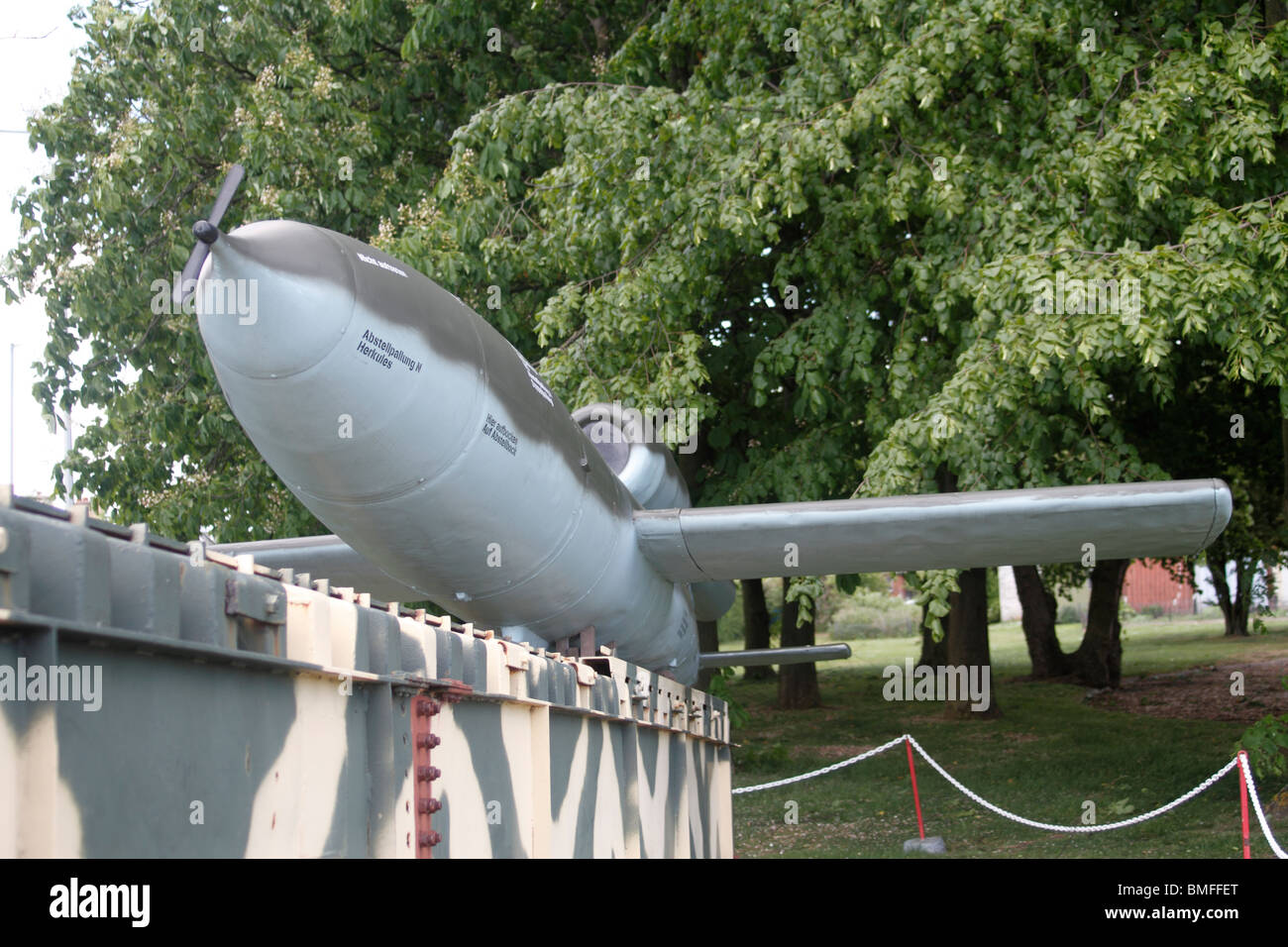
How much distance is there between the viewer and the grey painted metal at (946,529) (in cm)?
574

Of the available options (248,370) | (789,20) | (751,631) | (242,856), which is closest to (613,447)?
(248,370)

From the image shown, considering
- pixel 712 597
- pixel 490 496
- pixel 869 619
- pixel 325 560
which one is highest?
pixel 490 496

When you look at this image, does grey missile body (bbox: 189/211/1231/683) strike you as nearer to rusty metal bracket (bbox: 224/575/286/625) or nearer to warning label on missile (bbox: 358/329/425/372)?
warning label on missile (bbox: 358/329/425/372)

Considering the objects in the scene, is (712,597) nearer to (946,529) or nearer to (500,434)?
(946,529)

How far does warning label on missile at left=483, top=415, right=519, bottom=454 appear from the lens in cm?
474

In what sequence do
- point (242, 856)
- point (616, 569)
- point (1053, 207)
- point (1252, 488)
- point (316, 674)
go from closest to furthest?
point (242, 856) → point (316, 674) → point (616, 569) → point (1053, 207) → point (1252, 488)

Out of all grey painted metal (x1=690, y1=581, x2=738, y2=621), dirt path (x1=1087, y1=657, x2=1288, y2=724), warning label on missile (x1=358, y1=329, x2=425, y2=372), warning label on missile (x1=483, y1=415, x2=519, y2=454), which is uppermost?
warning label on missile (x1=358, y1=329, x2=425, y2=372)

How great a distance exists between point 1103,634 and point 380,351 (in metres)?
18.4

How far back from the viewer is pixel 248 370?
4.17 m

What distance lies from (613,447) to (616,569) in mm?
1221

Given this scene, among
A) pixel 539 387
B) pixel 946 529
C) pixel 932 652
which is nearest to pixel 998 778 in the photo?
pixel 932 652

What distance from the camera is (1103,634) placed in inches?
801

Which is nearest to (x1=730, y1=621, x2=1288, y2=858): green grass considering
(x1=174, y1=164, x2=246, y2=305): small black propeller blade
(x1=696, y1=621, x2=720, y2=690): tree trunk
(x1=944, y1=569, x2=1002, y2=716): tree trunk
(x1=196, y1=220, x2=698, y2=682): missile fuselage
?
(x1=944, y1=569, x2=1002, y2=716): tree trunk
